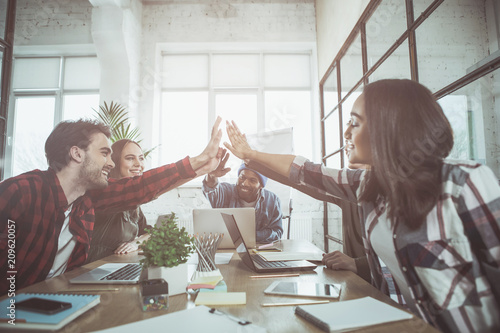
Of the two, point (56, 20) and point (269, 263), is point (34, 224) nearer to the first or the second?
point (269, 263)

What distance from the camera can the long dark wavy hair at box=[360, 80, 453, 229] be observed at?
884 mm

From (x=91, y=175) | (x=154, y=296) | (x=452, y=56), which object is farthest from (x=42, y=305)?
(x=452, y=56)

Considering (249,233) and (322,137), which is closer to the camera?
(249,233)

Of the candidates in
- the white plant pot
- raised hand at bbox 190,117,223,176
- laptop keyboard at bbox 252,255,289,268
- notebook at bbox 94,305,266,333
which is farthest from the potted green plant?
raised hand at bbox 190,117,223,176

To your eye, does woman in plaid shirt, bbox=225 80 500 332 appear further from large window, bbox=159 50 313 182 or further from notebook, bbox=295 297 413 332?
large window, bbox=159 50 313 182

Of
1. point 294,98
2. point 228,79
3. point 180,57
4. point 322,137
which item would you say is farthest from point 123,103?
point 322,137

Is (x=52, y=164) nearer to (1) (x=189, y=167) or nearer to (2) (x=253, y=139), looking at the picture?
(1) (x=189, y=167)

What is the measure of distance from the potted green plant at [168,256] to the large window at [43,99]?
4.47 m

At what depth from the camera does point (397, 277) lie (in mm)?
974

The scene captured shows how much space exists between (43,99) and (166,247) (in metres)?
5.06

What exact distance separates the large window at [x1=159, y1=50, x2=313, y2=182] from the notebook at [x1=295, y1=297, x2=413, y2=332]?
13.0ft

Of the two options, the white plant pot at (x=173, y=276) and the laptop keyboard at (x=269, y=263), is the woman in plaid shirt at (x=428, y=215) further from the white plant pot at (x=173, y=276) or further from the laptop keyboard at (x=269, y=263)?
the white plant pot at (x=173, y=276)

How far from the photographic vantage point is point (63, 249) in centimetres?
134

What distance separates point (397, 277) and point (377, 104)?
540mm
